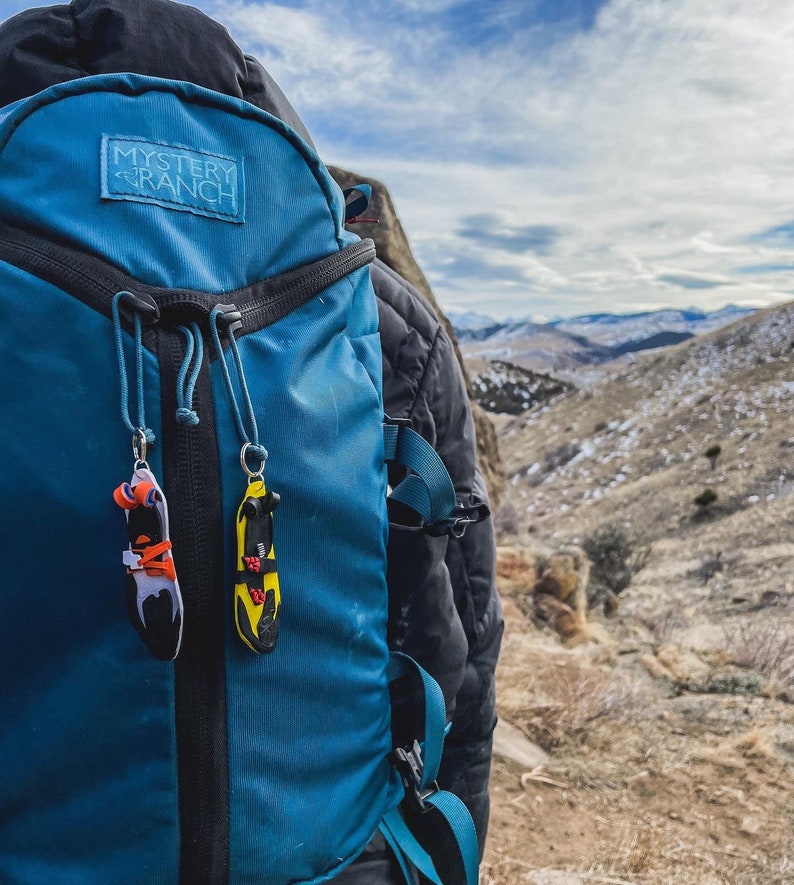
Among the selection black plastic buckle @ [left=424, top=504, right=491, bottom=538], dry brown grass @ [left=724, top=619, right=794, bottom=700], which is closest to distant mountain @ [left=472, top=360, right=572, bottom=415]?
→ dry brown grass @ [left=724, top=619, right=794, bottom=700]

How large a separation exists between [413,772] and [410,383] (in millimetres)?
621

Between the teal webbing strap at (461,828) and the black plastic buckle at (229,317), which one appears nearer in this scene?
the black plastic buckle at (229,317)

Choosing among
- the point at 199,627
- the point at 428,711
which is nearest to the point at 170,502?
the point at 199,627

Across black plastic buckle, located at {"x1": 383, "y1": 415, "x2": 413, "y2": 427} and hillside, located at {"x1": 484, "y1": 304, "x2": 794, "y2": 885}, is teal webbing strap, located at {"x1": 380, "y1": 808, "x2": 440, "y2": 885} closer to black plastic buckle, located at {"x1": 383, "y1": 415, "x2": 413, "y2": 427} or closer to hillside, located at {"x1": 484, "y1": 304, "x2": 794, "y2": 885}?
black plastic buckle, located at {"x1": 383, "y1": 415, "x2": 413, "y2": 427}

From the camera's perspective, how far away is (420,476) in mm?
1192

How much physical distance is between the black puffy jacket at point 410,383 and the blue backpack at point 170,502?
4.1 inches

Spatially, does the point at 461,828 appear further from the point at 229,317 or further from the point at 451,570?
the point at 229,317

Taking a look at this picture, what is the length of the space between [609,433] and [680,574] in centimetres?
1550

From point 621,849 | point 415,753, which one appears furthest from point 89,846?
point 621,849

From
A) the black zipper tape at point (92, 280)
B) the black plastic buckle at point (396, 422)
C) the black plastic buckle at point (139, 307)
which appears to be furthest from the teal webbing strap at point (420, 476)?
the black plastic buckle at point (139, 307)

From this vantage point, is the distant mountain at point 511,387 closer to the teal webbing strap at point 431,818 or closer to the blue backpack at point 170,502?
the teal webbing strap at point 431,818

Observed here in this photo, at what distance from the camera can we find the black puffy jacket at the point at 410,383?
103 centimetres

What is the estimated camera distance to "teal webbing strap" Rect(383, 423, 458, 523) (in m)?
1.19

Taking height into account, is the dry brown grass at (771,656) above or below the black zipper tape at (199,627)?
below
